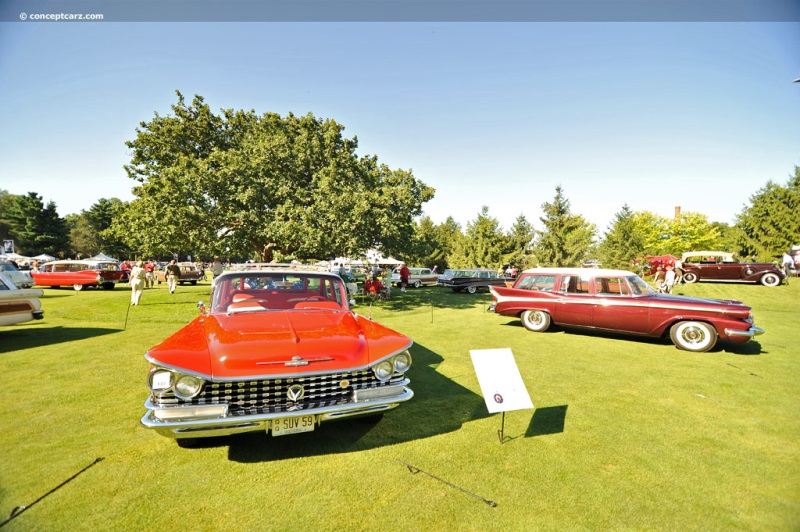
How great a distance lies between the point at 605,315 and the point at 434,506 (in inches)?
315

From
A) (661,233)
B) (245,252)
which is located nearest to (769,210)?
(661,233)

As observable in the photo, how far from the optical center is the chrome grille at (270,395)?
3.14 m

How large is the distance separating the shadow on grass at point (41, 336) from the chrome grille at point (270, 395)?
7.95 m

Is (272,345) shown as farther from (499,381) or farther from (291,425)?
(499,381)

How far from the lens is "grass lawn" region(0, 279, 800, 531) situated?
275 cm

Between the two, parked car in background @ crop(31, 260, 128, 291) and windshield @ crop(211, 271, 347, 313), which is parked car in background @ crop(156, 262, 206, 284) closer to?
parked car in background @ crop(31, 260, 128, 291)

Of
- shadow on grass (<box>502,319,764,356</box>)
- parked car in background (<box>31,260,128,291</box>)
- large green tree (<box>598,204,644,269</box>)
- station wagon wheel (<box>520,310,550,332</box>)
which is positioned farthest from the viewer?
large green tree (<box>598,204,644,269</box>)

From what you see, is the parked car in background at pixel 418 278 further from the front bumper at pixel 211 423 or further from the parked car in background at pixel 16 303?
the front bumper at pixel 211 423

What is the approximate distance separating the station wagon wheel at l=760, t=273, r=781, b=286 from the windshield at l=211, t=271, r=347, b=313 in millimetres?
26165

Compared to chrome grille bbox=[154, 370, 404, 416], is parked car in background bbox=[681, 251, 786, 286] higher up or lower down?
higher up

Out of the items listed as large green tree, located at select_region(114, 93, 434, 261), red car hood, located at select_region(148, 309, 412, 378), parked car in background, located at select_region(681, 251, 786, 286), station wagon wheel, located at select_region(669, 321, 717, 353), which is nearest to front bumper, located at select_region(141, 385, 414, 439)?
red car hood, located at select_region(148, 309, 412, 378)

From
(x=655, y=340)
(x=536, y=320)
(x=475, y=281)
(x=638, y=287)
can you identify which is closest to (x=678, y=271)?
(x=475, y=281)

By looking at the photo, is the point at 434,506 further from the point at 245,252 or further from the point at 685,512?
the point at 245,252

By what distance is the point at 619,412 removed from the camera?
4746 millimetres
